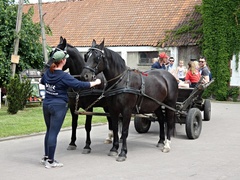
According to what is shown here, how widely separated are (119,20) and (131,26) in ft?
5.03

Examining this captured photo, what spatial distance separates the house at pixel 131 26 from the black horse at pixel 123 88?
17852 millimetres

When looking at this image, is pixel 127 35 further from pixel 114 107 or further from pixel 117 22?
pixel 114 107

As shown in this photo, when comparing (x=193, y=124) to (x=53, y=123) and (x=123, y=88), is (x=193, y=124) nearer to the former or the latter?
(x=123, y=88)

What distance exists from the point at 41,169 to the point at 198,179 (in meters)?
2.63

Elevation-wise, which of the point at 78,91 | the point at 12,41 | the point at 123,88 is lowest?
the point at 78,91

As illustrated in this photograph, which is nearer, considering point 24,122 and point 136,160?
point 136,160

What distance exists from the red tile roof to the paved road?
17.9 meters

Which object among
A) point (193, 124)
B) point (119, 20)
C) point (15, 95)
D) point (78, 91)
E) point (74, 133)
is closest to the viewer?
point (78, 91)

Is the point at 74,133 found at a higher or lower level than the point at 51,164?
higher

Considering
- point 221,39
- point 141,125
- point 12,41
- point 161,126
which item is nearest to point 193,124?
point 161,126

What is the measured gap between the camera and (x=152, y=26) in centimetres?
2977

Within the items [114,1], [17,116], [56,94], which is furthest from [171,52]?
[56,94]

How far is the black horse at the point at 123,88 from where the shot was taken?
8.36m

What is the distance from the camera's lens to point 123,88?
864cm
